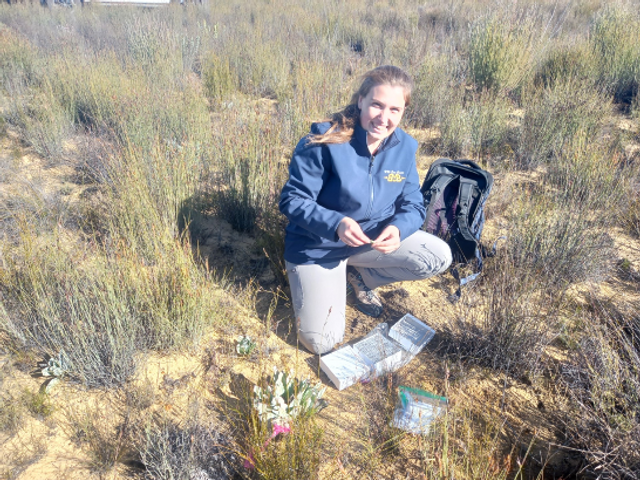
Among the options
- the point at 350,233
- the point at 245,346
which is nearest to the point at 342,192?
the point at 350,233

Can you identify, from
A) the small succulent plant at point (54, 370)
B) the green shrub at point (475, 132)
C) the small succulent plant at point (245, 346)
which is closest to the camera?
the small succulent plant at point (54, 370)

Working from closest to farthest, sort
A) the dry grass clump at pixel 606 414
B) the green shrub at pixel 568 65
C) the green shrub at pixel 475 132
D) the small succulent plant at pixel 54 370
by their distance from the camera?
the dry grass clump at pixel 606 414 < the small succulent plant at pixel 54 370 < the green shrub at pixel 475 132 < the green shrub at pixel 568 65

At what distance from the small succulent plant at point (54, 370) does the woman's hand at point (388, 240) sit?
1587 millimetres

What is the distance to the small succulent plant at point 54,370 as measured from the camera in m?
1.87

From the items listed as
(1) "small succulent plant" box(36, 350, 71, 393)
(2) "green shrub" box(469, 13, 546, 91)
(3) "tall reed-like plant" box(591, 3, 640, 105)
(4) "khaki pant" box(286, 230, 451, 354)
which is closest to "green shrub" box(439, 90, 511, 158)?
(2) "green shrub" box(469, 13, 546, 91)

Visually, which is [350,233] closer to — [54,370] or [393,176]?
[393,176]

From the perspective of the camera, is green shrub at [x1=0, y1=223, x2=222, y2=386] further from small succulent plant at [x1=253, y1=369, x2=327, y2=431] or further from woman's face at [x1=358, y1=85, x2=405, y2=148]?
woman's face at [x1=358, y1=85, x2=405, y2=148]

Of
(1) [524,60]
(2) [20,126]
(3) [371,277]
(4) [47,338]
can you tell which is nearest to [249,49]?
(2) [20,126]

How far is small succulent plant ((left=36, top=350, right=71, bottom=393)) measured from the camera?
1871mm

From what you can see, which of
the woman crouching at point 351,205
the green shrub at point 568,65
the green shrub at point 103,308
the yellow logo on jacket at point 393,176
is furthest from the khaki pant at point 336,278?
the green shrub at point 568,65

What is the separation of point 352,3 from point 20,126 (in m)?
9.17

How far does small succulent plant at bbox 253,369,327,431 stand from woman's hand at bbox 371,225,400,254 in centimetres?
76

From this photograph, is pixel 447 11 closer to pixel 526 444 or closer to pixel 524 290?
pixel 524 290

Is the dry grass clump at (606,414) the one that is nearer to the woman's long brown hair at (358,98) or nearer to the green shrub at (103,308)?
the woman's long brown hair at (358,98)
